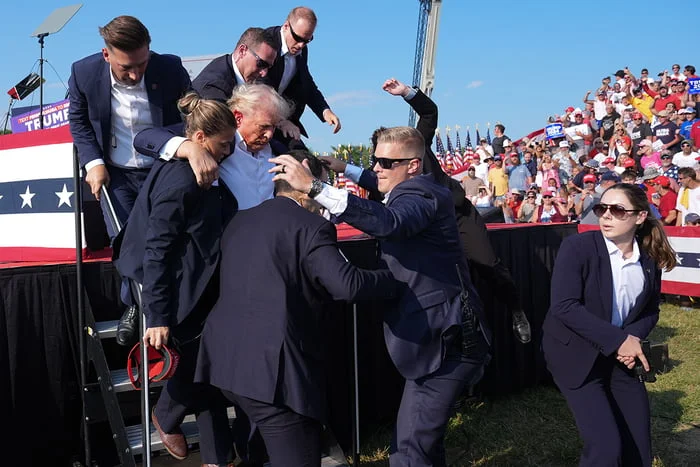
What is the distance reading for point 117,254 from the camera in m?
3.17

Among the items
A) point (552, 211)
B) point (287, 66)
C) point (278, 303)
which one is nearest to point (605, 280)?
point (278, 303)

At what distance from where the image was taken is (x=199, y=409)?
3.22m

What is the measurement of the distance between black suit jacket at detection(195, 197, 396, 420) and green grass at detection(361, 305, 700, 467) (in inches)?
94.0

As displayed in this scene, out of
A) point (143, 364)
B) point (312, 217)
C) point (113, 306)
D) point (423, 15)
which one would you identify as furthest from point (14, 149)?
point (423, 15)

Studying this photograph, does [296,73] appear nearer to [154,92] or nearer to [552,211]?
[154,92]

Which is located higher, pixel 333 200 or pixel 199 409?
pixel 333 200

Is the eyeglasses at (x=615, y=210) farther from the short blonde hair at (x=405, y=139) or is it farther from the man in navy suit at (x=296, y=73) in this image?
the man in navy suit at (x=296, y=73)

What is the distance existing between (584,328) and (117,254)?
217 cm

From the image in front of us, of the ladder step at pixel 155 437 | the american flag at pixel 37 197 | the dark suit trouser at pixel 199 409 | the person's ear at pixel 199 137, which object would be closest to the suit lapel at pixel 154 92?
the person's ear at pixel 199 137

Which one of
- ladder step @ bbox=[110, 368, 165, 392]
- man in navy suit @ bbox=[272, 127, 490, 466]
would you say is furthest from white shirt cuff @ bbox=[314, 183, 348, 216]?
ladder step @ bbox=[110, 368, 165, 392]

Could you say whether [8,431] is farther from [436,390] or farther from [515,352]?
[515,352]

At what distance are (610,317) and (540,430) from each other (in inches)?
87.4

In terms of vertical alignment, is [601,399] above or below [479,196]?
below

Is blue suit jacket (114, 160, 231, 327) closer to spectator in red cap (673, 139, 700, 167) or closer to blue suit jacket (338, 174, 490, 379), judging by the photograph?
blue suit jacket (338, 174, 490, 379)
